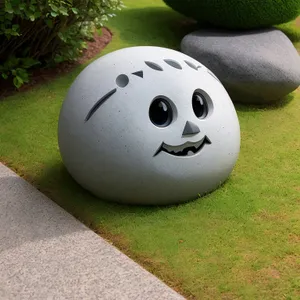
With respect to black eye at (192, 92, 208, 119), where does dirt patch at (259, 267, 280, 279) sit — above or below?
below

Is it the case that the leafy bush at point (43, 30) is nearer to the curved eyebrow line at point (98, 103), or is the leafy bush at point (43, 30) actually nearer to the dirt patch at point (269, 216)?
the curved eyebrow line at point (98, 103)

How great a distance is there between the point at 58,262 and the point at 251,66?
3573mm

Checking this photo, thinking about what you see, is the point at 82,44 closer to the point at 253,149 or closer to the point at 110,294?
the point at 253,149

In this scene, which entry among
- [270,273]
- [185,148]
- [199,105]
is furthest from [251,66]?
[270,273]

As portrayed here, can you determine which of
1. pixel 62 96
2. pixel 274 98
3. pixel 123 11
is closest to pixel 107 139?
pixel 62 96

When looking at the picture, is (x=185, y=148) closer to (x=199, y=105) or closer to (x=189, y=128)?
(x=189, y=128)

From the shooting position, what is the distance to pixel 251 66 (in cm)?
684

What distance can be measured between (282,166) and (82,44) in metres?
3.12

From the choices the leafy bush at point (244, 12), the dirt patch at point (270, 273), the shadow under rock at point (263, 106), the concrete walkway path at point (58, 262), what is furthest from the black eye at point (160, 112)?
the leafy bush at point (244, 12)

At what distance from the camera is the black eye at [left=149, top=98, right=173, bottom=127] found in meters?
Answer: 4.62

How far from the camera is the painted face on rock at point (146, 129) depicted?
15.0ft

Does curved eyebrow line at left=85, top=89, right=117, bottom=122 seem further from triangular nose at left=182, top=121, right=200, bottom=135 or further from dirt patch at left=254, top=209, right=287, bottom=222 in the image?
dirt patch at left=254, top=209, right=287, bottom=222

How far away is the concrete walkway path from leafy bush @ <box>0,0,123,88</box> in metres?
2.47

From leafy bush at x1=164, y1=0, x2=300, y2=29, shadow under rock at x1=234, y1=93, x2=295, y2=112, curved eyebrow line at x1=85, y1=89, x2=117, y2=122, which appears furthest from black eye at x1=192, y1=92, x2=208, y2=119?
leafy bush at x1=164, y1=0, x2=300, y2=29
